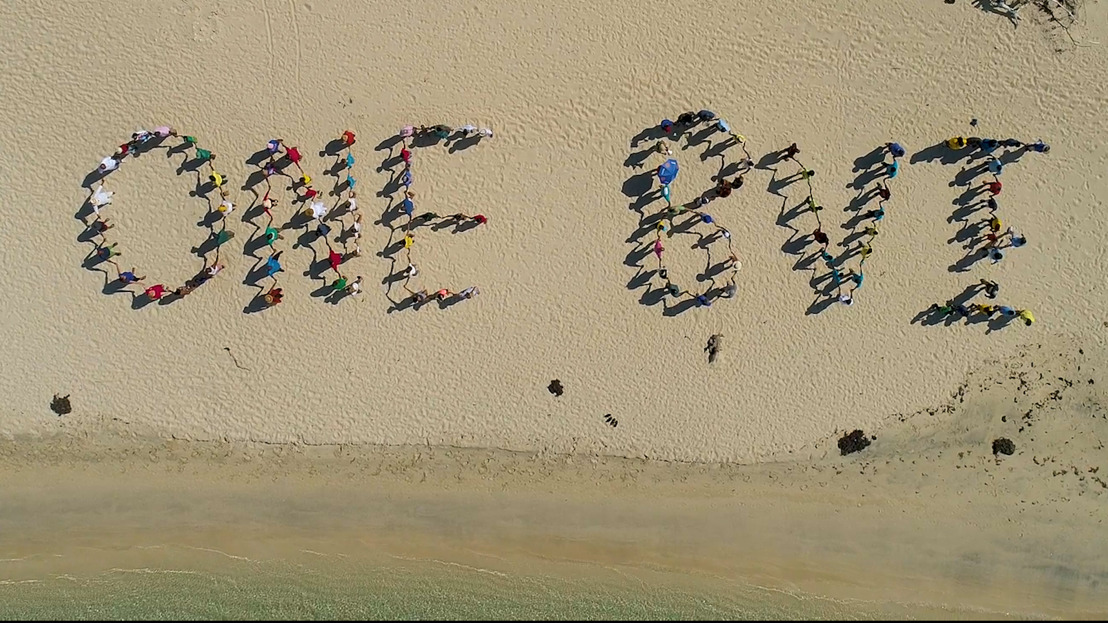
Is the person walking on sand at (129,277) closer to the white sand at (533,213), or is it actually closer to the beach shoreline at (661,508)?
the white sand at (533,213)

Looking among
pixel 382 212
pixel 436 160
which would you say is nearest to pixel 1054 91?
pixel 436 160

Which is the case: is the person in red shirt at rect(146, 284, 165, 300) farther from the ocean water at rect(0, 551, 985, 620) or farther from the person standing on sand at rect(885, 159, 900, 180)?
the person standing on sand at rect(885, 159, 900, 180)

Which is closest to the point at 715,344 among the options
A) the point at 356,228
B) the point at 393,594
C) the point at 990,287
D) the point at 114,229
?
the point at 990,287

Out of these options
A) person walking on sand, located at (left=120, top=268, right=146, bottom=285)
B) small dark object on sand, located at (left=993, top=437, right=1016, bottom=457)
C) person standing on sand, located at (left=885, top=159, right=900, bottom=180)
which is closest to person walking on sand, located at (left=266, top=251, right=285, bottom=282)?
person walking on sand, located at (left=120, top=268, right=146, bottom=285)

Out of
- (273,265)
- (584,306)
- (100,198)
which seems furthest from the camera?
(584,306)

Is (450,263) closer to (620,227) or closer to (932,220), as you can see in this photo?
(620,227)

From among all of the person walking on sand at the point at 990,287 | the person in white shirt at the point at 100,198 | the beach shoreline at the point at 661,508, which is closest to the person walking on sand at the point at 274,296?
the beach shoreline at the point at 661,508

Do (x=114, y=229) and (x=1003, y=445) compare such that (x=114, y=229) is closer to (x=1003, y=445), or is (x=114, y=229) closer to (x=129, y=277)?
(x=129, y=277)
